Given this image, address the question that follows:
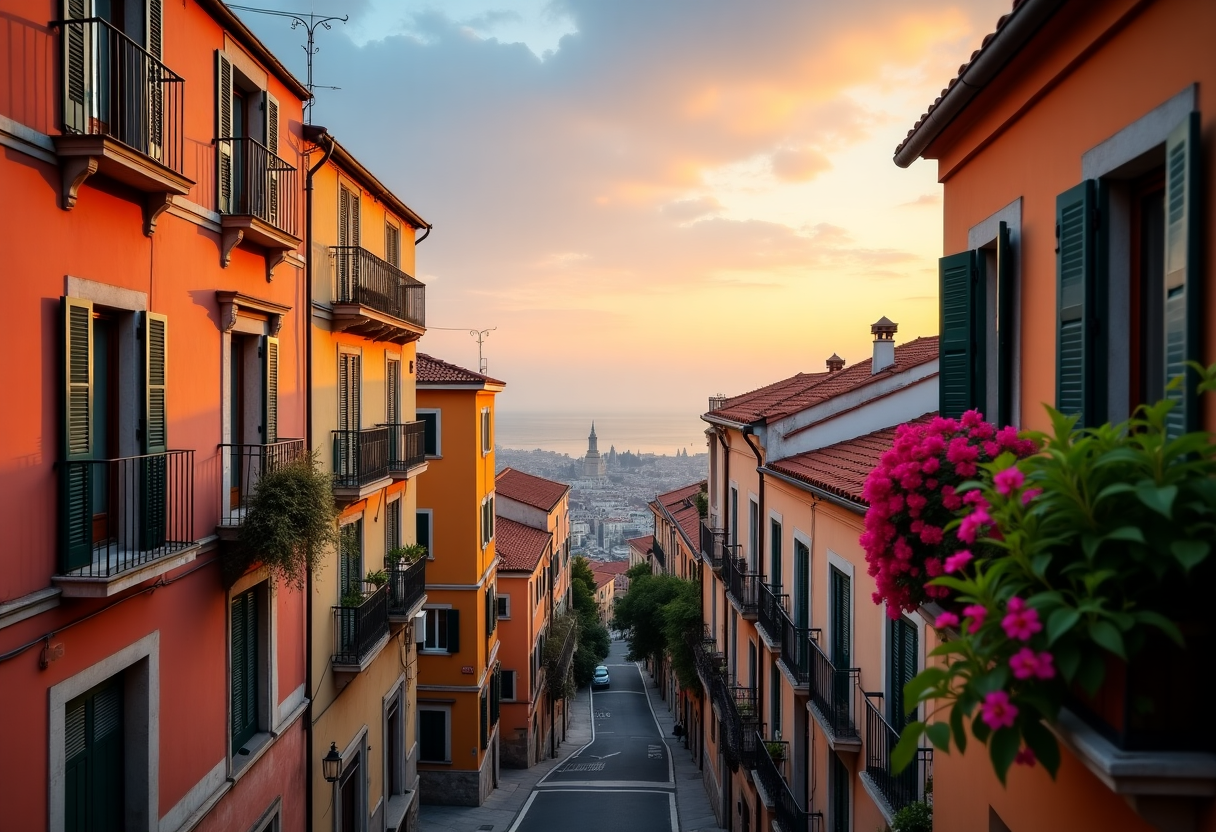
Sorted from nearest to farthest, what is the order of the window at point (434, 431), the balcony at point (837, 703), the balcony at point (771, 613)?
the balcony at point (837, 703) → the balcony at point (771, 613) → the window at point (434, 431)

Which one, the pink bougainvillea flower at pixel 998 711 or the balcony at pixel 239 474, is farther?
the balcony at pixel 239 474

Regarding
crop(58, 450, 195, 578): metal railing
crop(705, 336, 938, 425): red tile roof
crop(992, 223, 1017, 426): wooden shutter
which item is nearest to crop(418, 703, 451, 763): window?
crop(705, 336, 938, 425): red tile roof

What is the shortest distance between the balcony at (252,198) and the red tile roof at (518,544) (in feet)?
71.5

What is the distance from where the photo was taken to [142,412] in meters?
8.41

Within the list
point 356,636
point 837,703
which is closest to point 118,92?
point 356,636

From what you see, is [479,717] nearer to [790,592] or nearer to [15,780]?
[790,592]

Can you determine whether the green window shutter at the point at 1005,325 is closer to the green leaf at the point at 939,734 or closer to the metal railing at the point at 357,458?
the green leaf at the point at 939,734

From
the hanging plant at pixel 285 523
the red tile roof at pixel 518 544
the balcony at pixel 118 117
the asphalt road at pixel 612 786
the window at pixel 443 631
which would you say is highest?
the balcony at pixel 118 117

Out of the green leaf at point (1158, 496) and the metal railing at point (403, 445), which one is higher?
the green leaf at point (1158, 496)

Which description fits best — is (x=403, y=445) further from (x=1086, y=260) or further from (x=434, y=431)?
(x=1086, y=260)

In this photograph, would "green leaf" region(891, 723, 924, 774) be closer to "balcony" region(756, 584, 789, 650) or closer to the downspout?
the downspout

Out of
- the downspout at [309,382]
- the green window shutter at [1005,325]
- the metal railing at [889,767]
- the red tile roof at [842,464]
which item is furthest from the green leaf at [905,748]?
the downspout at [309,382]

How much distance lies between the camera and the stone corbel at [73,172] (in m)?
6.98

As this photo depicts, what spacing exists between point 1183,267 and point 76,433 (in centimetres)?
780
